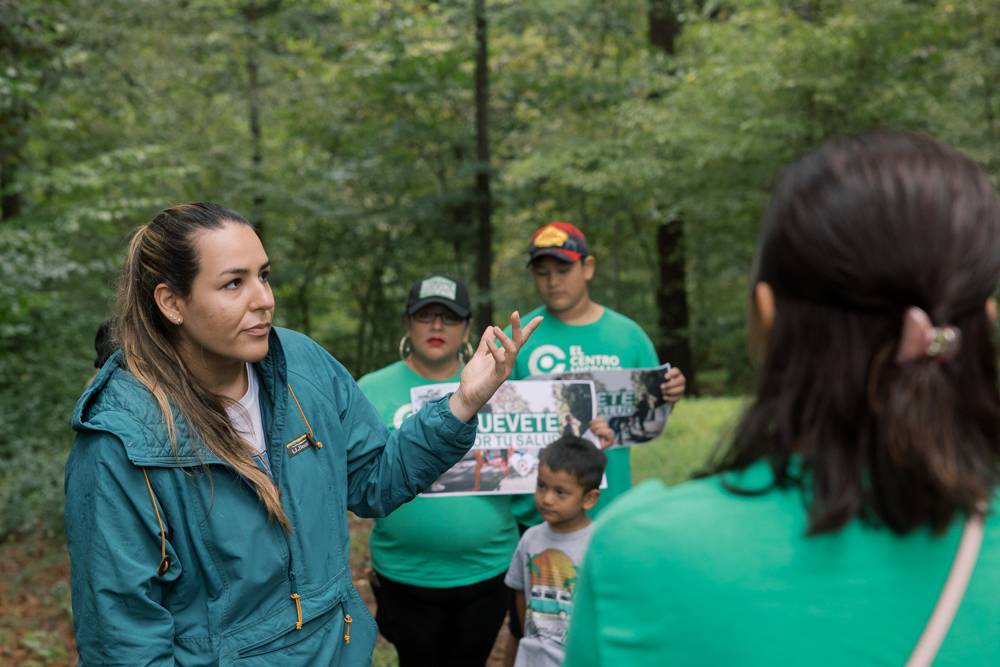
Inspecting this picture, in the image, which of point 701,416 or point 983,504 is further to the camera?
point 701,416

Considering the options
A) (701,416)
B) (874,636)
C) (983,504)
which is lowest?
(701,416)

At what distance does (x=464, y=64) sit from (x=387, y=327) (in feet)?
21.0

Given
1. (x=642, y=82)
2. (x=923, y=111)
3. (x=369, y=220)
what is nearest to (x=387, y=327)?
(x=369, y=220)

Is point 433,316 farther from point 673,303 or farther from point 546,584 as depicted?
point 673,303

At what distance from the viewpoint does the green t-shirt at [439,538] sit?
Result: 385cm

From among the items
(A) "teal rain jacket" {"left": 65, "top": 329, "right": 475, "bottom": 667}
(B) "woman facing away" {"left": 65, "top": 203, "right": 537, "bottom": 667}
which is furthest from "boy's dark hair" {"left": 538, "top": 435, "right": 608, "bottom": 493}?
(A) "teal rain jacket" {"left": 65, "top": 329, "right": 475, "bottom": 667}

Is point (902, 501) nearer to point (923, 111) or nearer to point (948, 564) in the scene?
point (948, 564)

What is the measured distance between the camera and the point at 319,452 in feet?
8.43

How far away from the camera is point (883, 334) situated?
3.99 feet

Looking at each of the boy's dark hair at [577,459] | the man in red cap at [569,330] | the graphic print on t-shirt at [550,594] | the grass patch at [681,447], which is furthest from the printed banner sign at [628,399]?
the grass patch at [681,447]

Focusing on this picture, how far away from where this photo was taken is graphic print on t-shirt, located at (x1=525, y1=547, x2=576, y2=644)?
345 cm

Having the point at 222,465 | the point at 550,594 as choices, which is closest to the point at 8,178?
the point at 550,594

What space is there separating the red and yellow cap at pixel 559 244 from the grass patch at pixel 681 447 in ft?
11.7

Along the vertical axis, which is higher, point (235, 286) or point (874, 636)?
point (235, 286)
